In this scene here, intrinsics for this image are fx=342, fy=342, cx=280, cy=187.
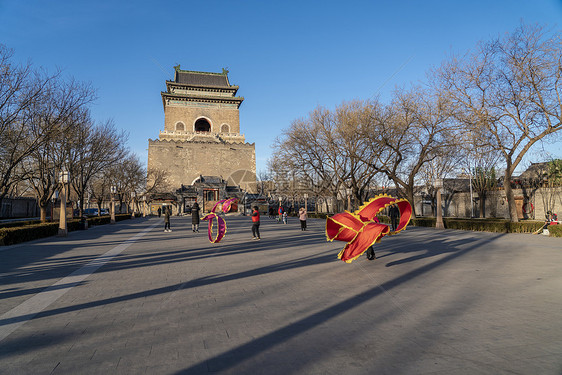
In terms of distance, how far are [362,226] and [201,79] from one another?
66.0 m

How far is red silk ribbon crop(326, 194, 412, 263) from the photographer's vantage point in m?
8.02

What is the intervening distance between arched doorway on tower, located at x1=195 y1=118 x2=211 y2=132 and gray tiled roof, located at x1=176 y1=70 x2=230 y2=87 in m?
6.86

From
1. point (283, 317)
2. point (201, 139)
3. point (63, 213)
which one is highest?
point (201, 139)

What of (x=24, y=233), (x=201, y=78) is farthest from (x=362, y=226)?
(x=201, y=78)

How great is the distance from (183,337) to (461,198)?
34345 millimetres

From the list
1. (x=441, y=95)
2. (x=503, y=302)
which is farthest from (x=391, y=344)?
(x=441, y=95)

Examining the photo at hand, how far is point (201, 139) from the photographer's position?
206 ft

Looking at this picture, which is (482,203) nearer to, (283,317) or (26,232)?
(283,317)

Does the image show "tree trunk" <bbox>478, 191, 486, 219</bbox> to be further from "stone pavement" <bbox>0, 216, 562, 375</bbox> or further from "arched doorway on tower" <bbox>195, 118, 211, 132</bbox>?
"arched doorway on tower" <bbox>195, 118, 211, 132</bbox>

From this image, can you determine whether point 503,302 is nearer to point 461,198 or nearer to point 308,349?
point 308,349

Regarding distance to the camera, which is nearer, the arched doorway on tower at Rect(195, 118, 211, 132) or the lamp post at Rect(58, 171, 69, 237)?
the lamp post at Rect(58, 171, 69, 237)

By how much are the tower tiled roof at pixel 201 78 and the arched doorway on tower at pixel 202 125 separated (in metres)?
6.85

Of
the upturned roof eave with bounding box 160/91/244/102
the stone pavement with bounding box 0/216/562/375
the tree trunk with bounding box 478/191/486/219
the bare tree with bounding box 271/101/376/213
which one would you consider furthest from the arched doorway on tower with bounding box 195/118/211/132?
the stone pavement with bounding box 0/216/562/375

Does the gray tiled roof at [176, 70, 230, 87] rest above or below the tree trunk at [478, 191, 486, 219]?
above
